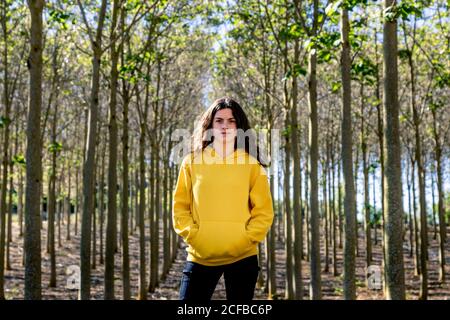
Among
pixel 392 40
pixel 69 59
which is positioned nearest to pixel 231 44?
pixel 69 59

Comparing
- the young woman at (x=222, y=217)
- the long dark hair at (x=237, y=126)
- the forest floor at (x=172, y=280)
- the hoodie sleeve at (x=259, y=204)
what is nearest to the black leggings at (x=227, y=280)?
the young woman at (x=222, y=217)

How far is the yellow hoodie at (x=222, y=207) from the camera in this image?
2.46m

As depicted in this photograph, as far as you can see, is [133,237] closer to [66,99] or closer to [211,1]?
[66,99]

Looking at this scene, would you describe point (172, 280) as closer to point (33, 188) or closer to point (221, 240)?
point (33, 188)

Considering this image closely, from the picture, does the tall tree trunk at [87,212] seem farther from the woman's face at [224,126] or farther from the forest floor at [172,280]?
the woman's face at [224,126]

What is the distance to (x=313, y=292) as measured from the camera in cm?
991

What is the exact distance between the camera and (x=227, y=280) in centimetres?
248

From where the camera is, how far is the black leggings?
2.46 meters

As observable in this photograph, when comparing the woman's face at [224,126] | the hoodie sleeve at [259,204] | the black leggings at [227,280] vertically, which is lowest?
the black leggings at [227,280]

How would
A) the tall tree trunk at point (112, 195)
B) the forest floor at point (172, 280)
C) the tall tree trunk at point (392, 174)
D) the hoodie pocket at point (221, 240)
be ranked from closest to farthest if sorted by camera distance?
the hoodie pocket at point (221, 240)
the tall tree trunk at point (392, 174)
the tall tree trunk at point (112, 195)
the forest floor at point (172, 280)

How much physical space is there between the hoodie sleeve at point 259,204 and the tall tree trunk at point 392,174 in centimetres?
378

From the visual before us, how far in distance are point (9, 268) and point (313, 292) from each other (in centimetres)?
1246

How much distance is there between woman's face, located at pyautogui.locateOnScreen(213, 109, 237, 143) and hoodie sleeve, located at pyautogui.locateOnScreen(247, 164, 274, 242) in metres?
0.22

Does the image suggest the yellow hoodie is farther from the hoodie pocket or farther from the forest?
the forest
